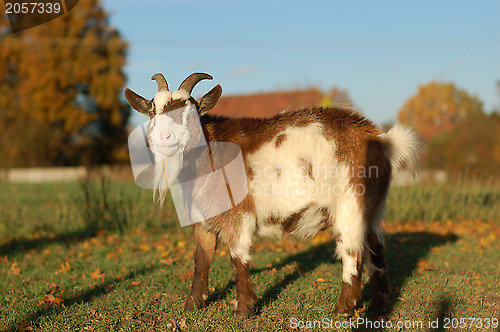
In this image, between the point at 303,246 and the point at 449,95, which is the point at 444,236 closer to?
the point at 303,246

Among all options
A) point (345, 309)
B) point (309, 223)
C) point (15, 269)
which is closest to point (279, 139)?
point (309, 223)

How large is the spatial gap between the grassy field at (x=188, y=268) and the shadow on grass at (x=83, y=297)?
0.02 meters

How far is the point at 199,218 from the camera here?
15.5 feet

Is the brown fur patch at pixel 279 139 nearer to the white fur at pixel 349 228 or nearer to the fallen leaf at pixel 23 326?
the white fur at pixel 349 228

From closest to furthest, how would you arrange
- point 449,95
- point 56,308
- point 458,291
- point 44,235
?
point 56,308 → point 458,291 → point 44,235 → point 449,95

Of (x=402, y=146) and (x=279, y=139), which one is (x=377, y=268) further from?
(x=279, y=139)

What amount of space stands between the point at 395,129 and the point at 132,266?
14.5ft

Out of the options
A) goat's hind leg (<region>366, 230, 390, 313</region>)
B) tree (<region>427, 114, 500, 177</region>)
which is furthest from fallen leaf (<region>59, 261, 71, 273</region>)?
tree (<region>427, 114, 500, 177</region>)

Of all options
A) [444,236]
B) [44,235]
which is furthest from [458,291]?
[44,235]

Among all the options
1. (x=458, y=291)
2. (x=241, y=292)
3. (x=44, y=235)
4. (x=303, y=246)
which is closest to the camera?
(x=241, y=292)

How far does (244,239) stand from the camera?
4559 mm

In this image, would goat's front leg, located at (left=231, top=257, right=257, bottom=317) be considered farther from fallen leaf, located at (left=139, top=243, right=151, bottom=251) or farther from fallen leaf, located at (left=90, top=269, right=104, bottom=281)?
fallen leaf, located at (left=139, top=243, right=151, bottom=251)

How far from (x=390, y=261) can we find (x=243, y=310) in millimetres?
3491

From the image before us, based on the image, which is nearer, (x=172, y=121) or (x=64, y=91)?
(x=172, y=121)
